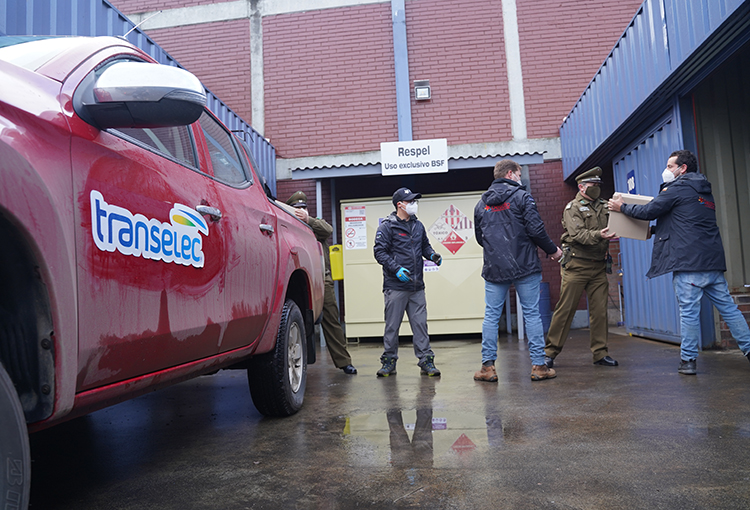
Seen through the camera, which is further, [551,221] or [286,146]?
[286,146]

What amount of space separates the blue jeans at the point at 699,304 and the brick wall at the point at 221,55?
959 cm

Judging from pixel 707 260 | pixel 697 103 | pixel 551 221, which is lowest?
pixel 707 260

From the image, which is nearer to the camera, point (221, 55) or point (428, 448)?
point (428, 448)

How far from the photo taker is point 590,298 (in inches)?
229

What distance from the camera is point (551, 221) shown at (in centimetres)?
1090

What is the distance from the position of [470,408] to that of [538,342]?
1.31 metres

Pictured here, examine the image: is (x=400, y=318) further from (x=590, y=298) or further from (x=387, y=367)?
(x=590, y=298)

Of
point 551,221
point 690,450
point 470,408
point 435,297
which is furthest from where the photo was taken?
point 551,221

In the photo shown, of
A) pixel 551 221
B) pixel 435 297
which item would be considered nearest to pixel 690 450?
pixel 435 297

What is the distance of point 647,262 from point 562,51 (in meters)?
5.91

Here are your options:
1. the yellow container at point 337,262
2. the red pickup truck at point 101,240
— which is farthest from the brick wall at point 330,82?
the red pickup truck at point 101,240

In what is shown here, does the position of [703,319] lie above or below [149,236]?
below

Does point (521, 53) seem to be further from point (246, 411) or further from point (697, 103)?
point (246, 411)

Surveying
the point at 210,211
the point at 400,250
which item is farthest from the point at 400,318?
the point at 210,211
